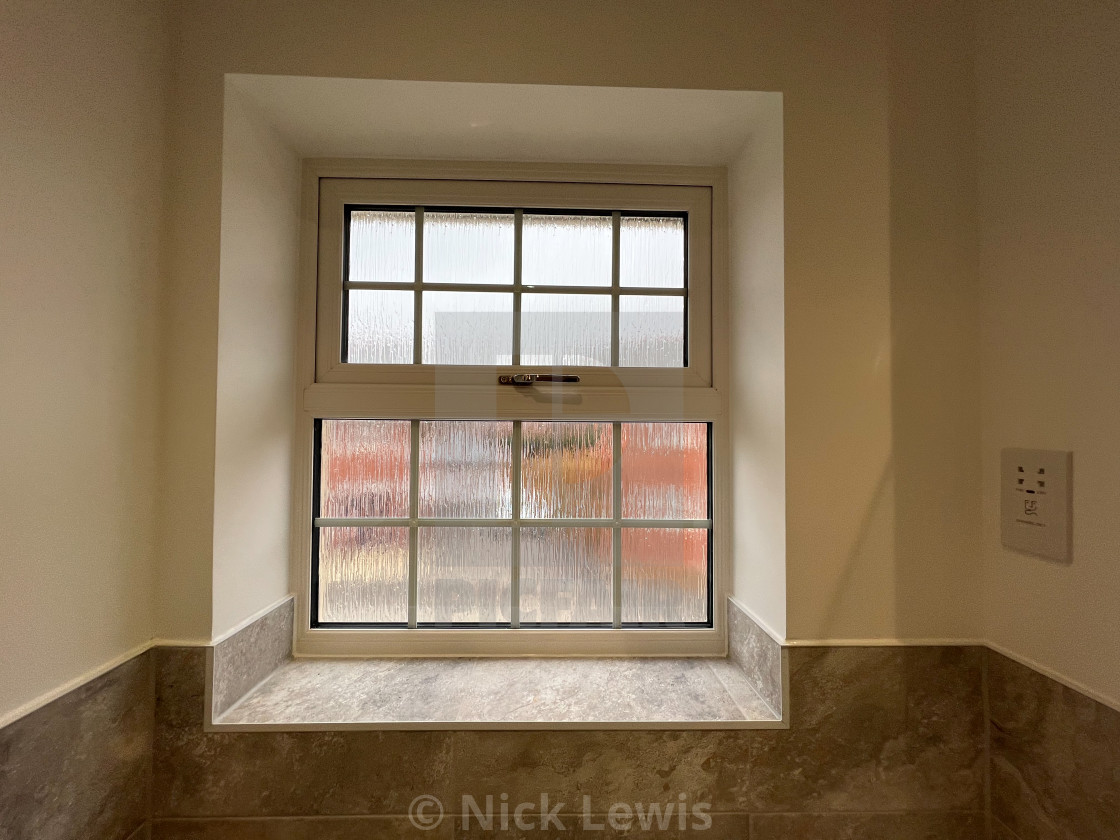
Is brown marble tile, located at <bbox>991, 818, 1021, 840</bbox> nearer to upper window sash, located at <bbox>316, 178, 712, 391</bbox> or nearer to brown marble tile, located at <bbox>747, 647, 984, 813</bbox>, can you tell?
brown marble tile, located at <bbox>747, 647, 984, 813</bbox>

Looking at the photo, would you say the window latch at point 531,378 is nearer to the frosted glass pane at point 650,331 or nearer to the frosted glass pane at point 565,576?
the frosted glass pane at point 650,331

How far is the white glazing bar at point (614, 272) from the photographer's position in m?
1.27

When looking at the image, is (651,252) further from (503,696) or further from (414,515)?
(503,696)

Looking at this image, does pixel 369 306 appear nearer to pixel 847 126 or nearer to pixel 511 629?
pixel 511 629

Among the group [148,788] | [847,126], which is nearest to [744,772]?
[148,788]

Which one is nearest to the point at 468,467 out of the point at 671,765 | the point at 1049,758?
the point at 671,765

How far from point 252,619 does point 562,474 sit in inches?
26.7

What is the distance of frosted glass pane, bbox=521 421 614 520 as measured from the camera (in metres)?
1.25

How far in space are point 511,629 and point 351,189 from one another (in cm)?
105

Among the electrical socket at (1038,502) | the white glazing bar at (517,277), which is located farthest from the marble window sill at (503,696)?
the white glazing bar at (517,277)

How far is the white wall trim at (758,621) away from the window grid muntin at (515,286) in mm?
528

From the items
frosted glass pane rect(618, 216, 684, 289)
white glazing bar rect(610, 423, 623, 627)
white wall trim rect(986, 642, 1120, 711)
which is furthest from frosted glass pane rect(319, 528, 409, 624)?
white wall trim rect(986, 642, 1120, 711)

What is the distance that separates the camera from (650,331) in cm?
128

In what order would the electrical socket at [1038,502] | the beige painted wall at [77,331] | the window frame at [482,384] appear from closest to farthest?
the beige painted wall at [77,331] → the electrical socket at [1038,502] → the window frame at [482,384]
